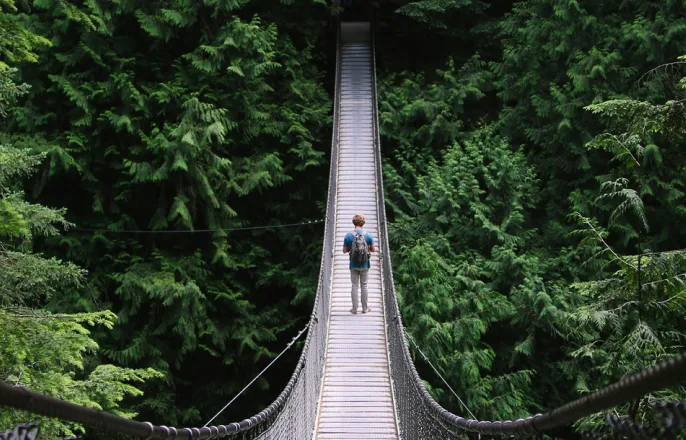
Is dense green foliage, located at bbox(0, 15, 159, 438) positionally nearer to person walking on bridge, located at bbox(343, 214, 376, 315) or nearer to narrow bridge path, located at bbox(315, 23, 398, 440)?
narrow bridge path, located at bbox(315, 23, 398, 440)

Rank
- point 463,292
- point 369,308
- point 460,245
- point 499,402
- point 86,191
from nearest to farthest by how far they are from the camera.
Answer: point 369,308
point 499,402
point 463,292
point 460,245
point 86,191

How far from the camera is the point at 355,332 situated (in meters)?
8.80

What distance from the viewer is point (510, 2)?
55.8 feet

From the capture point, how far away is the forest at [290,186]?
11.6 meters

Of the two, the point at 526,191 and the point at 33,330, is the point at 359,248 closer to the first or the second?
the point at 33,330

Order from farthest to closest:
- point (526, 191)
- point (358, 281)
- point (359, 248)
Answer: point (526, 191)
point (358, 281)
point (359, 248)

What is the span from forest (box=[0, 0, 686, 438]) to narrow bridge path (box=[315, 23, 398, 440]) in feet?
2.34

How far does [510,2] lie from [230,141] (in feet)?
24.2

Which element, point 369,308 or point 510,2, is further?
point 510,2

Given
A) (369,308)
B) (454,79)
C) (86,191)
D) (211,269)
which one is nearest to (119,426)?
(369,308)

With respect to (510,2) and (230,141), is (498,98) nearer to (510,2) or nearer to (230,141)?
(510,2)

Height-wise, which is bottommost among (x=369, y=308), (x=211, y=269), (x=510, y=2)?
(x=369, y=308)

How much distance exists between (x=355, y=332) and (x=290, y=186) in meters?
6.42

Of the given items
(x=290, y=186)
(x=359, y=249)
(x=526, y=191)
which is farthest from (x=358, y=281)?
(x=290, y=186)
